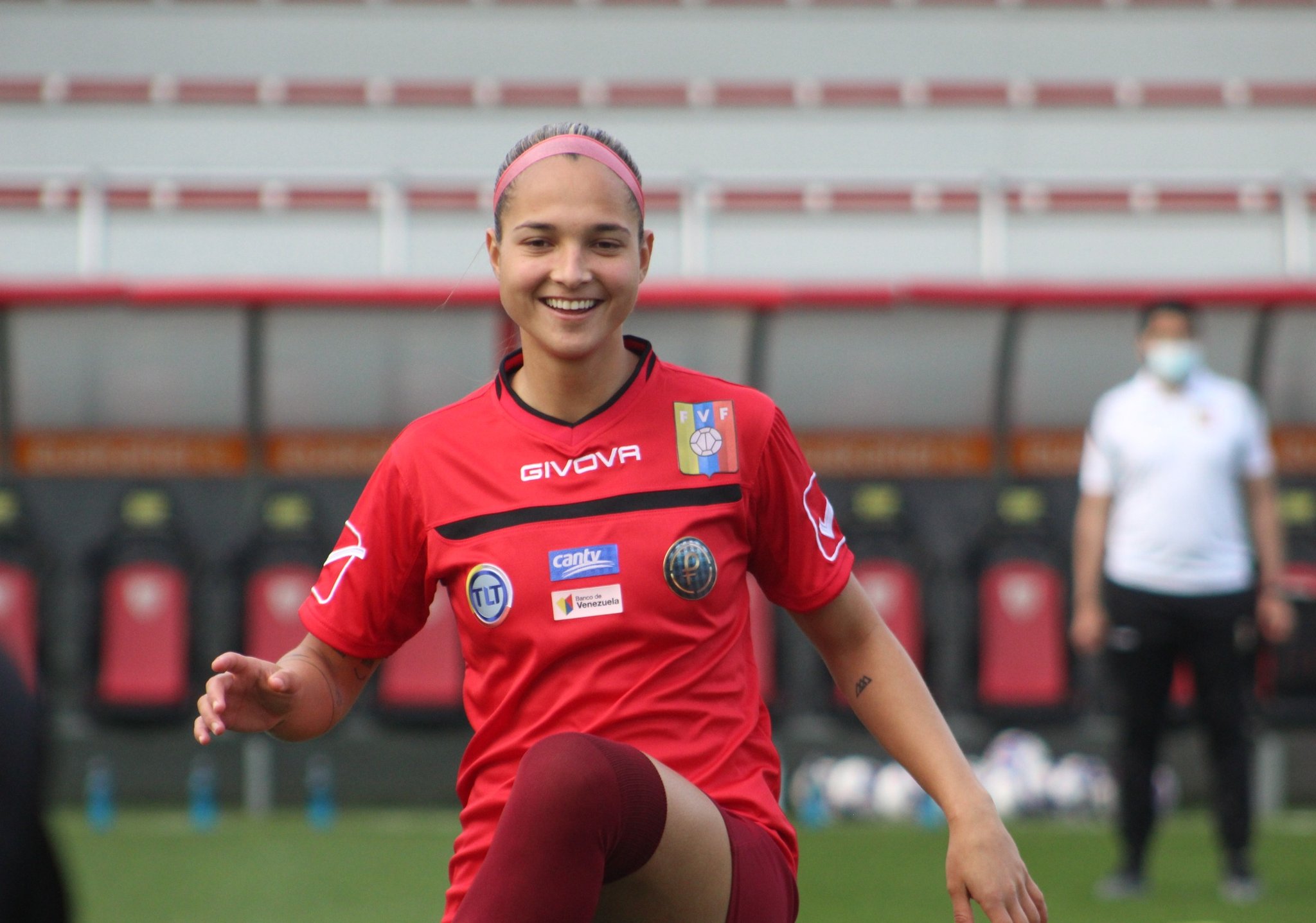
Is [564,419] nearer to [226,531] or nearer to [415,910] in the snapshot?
[415,910]

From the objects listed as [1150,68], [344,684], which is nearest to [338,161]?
[1150,68]

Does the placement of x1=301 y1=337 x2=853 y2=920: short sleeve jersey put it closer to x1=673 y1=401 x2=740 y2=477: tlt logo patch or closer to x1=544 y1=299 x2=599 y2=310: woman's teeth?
x1=673 y1=401 x2=740 y2=477: tlt logo patch

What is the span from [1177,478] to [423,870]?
3.02 meters

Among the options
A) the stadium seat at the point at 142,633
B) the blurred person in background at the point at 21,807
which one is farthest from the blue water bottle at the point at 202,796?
the blurred person in background at the point at 21,807

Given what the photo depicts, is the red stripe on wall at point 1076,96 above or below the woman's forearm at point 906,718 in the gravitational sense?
above

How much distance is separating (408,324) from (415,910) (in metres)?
3.55

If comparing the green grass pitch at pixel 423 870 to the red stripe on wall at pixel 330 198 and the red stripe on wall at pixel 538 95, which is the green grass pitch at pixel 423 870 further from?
the red stripe on wall at pixel 538 95

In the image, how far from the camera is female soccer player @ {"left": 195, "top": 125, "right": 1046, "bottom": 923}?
215cm

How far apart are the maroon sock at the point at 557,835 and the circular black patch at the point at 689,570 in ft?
1.04

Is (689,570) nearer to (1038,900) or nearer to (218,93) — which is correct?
(1038,900)

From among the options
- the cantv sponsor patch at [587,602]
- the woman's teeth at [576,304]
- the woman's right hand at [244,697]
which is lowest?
the woman's right hand at [244,697]

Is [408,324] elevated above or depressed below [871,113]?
below

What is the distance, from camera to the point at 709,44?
46.7ft

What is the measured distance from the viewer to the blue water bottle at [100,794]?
7.54m
